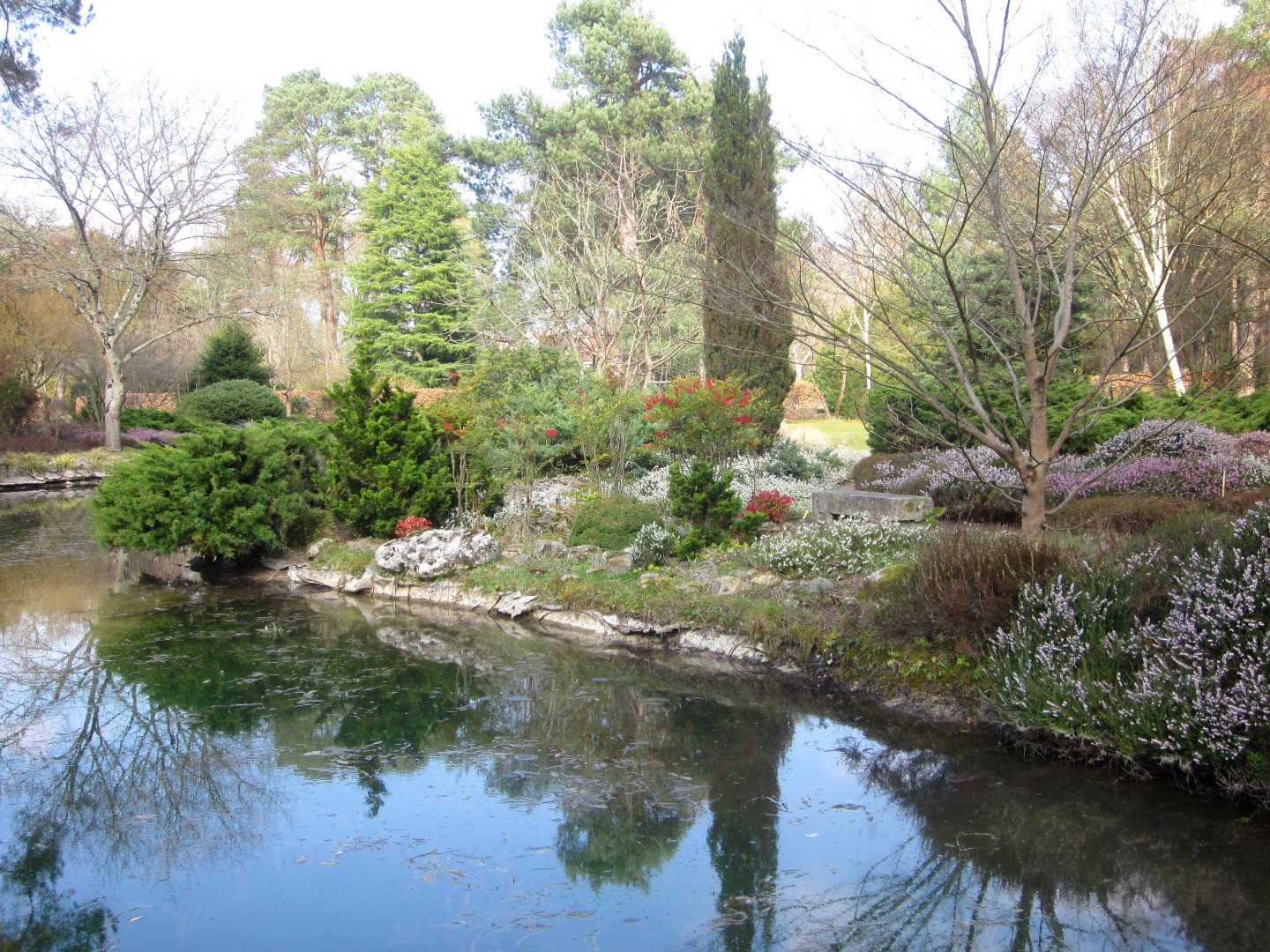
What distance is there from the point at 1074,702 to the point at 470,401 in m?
8.76

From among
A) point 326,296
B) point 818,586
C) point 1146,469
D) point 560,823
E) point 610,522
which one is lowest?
point 560,823

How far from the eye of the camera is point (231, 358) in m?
28.4

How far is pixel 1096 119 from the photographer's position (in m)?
5.57

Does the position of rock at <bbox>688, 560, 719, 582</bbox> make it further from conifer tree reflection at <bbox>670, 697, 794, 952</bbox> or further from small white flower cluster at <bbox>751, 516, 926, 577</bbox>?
conifer tree reflection at <bbox>670, 697, 794, 952</bbox>

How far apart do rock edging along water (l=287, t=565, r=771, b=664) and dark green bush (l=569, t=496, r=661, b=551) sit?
113 centimetres

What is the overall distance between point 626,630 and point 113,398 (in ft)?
66.2

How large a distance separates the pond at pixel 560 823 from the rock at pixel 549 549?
8.09ft

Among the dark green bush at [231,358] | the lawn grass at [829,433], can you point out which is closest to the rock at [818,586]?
the lawn grass at [829,433]

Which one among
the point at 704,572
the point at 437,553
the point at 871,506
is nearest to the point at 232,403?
the point at 437,553

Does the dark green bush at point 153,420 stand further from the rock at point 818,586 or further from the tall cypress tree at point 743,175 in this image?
the rock at point 818,586

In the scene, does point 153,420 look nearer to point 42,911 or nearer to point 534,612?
point 534,612

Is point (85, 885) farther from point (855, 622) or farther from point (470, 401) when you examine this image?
point (470, 401)

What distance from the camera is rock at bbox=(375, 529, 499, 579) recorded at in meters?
9.84

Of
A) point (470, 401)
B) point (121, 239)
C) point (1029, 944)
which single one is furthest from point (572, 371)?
point (121, 239)
